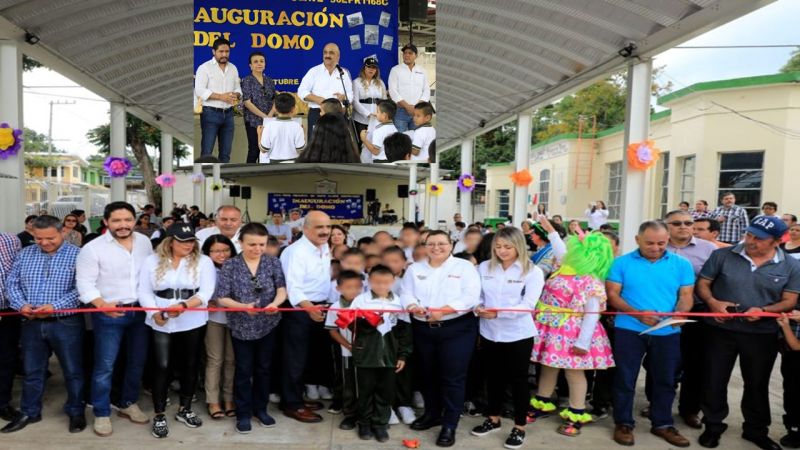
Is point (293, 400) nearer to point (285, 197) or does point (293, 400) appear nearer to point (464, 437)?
point (464, 437)

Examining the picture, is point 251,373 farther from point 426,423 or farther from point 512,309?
point 512,309

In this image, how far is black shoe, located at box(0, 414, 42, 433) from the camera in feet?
13.5

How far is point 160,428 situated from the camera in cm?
411

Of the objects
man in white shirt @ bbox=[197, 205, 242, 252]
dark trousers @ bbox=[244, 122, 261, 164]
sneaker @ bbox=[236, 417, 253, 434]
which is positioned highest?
dark trousers @ bbox=[244, 122, 261, 164]

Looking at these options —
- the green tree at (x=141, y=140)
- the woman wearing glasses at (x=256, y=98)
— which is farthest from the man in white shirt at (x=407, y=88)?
the green tree at (x=141, y=140)

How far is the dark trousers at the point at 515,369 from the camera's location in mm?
4090

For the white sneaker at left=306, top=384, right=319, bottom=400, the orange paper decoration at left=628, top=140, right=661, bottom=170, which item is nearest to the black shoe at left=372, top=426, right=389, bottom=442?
the white sneaker at left=306, top=384, right=319, bottom=400

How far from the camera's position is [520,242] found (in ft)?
Result: 13.4

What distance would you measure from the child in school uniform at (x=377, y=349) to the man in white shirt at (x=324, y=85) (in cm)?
446

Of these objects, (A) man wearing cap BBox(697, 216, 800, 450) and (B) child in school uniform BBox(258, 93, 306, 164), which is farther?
(B) child in school uniform BBox(258, 93, 306, 164)

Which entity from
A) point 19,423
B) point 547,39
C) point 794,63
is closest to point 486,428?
point 19,423

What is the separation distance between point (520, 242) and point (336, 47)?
526 cm

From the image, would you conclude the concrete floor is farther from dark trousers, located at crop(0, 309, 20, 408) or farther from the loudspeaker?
the loudspeaker

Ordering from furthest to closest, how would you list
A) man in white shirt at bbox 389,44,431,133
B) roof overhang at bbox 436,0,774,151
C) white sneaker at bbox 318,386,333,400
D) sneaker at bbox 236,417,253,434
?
man in white shirt at bbox 389,44,431,133 < roof overhang at bbox 436,0,774,151 < white sneaker at bbox 318,386,333,400 < sneaker at bbox 236,417,253,434
